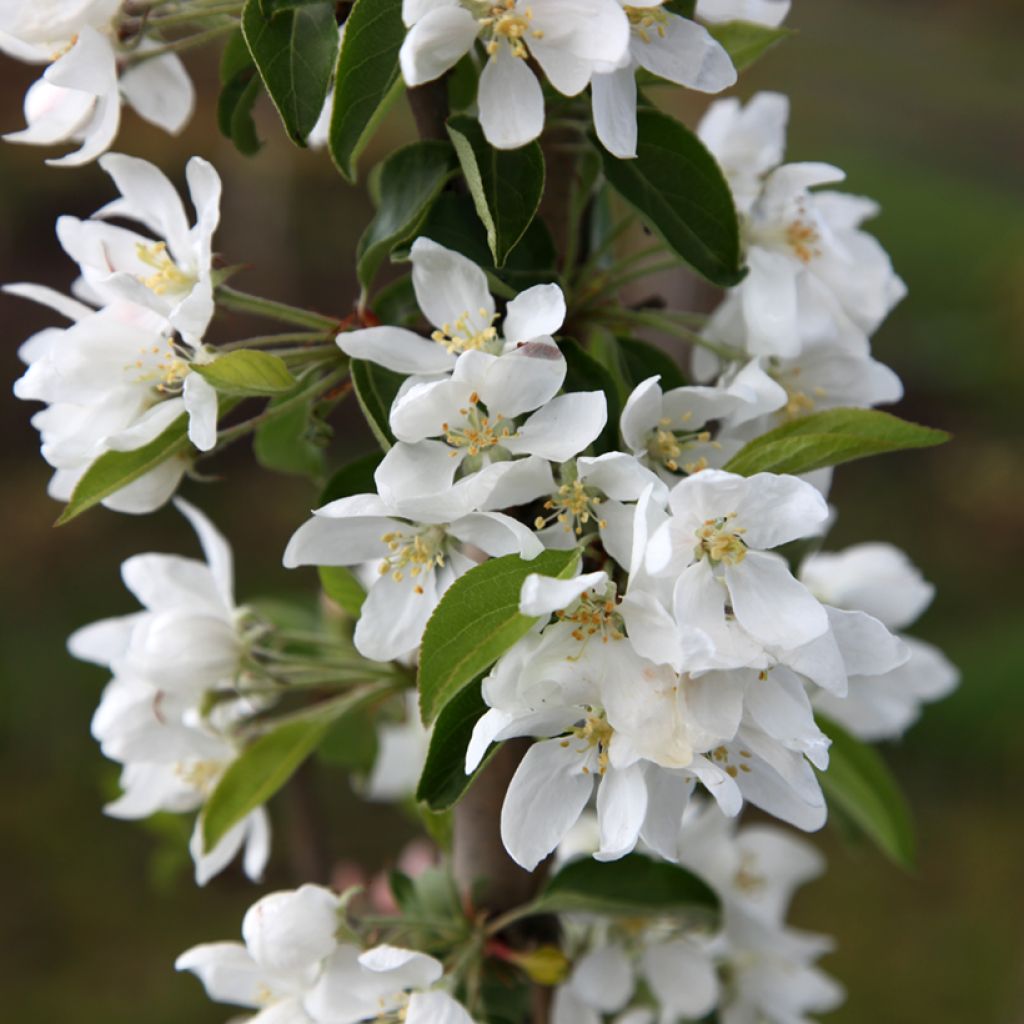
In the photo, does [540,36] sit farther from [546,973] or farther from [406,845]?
[406,845]

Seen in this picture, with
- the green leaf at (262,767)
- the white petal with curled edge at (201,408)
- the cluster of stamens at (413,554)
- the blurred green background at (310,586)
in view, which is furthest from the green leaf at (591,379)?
the blurred green background at (310,586)

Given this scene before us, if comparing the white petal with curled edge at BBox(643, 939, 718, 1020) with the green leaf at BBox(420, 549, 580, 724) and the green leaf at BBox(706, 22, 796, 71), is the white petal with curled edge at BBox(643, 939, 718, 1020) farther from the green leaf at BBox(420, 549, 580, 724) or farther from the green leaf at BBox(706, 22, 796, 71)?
the green leaf at BBox(706, 22, 796, 71)

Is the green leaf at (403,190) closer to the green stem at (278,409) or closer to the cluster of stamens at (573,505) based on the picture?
the green stem at (278,409)

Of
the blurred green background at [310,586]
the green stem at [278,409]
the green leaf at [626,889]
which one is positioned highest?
the green stem at [278,409]

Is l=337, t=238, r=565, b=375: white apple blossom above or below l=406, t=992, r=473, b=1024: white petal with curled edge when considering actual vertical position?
above

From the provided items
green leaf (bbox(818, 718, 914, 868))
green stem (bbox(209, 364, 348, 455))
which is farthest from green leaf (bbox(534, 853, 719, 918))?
green stem (bbox(209, 364, 348, 455))

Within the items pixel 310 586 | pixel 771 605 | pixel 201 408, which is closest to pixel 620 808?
pixel 771 605
